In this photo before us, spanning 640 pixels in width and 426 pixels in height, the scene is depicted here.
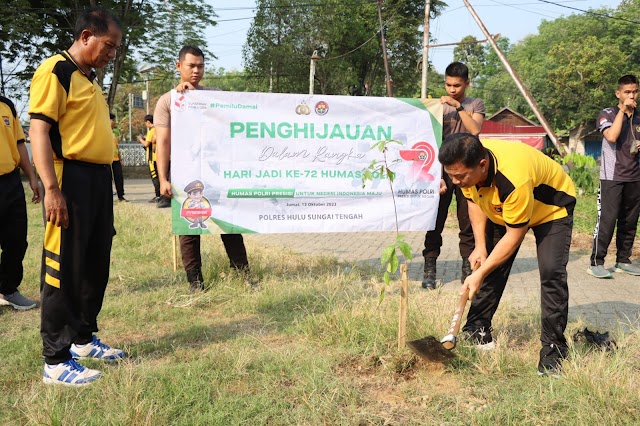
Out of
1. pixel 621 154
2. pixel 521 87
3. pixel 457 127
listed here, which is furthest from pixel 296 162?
pixel 521 87

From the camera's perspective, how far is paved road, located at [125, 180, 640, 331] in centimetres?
473

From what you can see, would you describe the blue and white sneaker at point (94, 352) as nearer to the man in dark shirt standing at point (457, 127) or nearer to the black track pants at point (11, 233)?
the black track pants at point (11, 233)

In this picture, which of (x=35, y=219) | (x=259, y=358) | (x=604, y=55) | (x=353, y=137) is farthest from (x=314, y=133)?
(x=604, y=55)

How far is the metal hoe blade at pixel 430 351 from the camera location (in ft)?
10.4

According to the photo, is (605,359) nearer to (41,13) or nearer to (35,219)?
(35,219)

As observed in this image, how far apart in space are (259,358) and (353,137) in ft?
9.29

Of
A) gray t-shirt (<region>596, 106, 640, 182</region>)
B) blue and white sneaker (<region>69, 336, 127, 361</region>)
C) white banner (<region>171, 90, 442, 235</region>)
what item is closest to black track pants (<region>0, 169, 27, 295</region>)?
white banner (<region>171, 90, 442, 235</region>)

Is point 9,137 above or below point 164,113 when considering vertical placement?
below

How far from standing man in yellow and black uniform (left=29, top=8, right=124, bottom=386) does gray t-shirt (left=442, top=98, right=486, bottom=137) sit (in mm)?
3345

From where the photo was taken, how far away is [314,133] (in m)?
5.53

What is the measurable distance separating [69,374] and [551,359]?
108 inches

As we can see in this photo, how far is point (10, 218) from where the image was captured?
486 cm

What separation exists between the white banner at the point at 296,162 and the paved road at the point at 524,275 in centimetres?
102

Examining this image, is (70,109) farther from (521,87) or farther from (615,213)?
(521,87)
